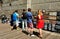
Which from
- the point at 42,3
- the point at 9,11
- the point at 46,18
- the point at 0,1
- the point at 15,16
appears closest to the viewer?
the point at 15,16

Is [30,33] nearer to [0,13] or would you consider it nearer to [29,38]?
[29,38]

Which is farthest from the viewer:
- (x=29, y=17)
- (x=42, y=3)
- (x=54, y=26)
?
(x=42, y=3)

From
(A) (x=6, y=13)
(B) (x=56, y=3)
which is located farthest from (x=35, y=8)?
(A) (x=6, y=13)

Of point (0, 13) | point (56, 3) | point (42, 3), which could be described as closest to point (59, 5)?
point (56, 3)

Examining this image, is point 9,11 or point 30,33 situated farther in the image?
point 9,11

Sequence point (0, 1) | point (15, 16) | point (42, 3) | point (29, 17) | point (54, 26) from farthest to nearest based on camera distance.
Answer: point (0, 1), point (42, 3), point (54, 26), point (15, 16), point (29, 17)

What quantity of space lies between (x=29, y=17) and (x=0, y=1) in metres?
28.5

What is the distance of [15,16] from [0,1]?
2611 cm

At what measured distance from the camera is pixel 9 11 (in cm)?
3631

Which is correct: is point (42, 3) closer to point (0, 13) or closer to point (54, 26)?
point (0, 13)

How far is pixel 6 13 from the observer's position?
36625 millimetres

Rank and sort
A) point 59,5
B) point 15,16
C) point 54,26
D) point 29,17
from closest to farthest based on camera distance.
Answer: point 29,17 < point 15,16 < point 54,26 < point 59,5

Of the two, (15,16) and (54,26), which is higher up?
(15,16)

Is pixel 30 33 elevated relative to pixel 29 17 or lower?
lower
